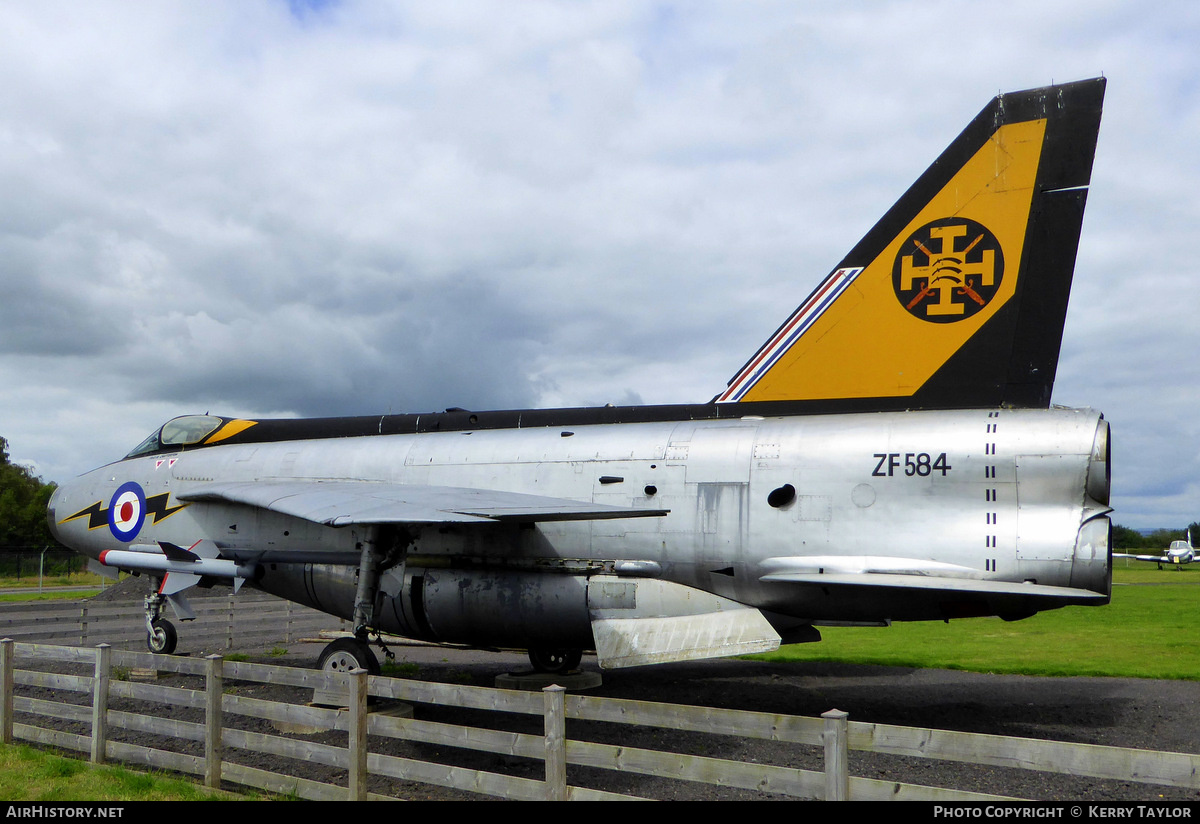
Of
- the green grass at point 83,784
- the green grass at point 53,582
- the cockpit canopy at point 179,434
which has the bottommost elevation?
the green grass at point 53,582

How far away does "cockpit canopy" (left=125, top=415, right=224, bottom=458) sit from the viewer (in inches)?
523

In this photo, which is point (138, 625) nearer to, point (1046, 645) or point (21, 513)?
point (1046, 645)

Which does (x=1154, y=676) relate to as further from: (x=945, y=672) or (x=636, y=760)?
(x=636, y=760)

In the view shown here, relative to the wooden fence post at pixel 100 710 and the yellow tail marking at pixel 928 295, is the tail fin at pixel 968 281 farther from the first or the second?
the wooden fence post at pixel 100 710

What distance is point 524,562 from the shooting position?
10.2m

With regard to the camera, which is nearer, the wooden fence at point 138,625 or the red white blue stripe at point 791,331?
the red white blue stripe at point 791,331

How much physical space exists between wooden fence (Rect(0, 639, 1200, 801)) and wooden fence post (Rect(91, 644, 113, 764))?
12mm

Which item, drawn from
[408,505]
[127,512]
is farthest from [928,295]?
[127,512]

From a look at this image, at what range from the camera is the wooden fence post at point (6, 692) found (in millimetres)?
8570

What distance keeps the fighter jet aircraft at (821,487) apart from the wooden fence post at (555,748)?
3.06 m

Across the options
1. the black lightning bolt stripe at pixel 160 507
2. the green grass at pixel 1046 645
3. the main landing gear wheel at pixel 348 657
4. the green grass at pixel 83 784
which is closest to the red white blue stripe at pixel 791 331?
the main landing gear wheel at pixel 348 657

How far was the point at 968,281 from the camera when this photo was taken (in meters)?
9.30

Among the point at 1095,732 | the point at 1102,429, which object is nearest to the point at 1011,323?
the point at 1102,429
